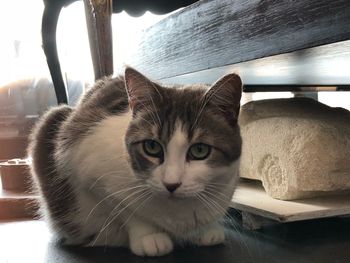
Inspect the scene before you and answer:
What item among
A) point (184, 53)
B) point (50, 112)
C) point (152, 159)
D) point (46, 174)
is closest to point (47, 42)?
point (50, 112)

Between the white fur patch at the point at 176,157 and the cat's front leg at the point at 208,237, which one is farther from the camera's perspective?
the cat's front leg at the point at 208,237

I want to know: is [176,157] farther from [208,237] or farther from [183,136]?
[208,237]

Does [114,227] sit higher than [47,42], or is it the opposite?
[47,42]

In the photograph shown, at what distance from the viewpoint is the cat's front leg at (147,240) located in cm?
85

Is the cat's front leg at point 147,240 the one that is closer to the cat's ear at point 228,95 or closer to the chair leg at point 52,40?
the cat's ear at point 228,95

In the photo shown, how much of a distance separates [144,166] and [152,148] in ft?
0.12

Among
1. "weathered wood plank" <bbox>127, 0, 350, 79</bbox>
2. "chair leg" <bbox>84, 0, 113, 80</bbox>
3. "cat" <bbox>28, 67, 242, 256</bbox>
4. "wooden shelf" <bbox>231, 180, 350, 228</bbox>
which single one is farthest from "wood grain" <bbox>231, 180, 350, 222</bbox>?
"chair leg" <bbox>84, 0, 113, 80</bbox>

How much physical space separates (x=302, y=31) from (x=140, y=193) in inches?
17.1

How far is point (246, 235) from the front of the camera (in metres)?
1.00

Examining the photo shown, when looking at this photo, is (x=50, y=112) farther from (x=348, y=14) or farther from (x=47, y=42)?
(x=348, y=14)

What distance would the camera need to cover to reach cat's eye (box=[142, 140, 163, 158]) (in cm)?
79

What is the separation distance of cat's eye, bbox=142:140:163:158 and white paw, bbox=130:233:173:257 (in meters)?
0.18

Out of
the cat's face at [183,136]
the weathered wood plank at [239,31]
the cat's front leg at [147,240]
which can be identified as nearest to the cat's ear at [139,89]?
the cat's face at [183,136]

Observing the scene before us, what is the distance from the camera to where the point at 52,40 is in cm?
141
